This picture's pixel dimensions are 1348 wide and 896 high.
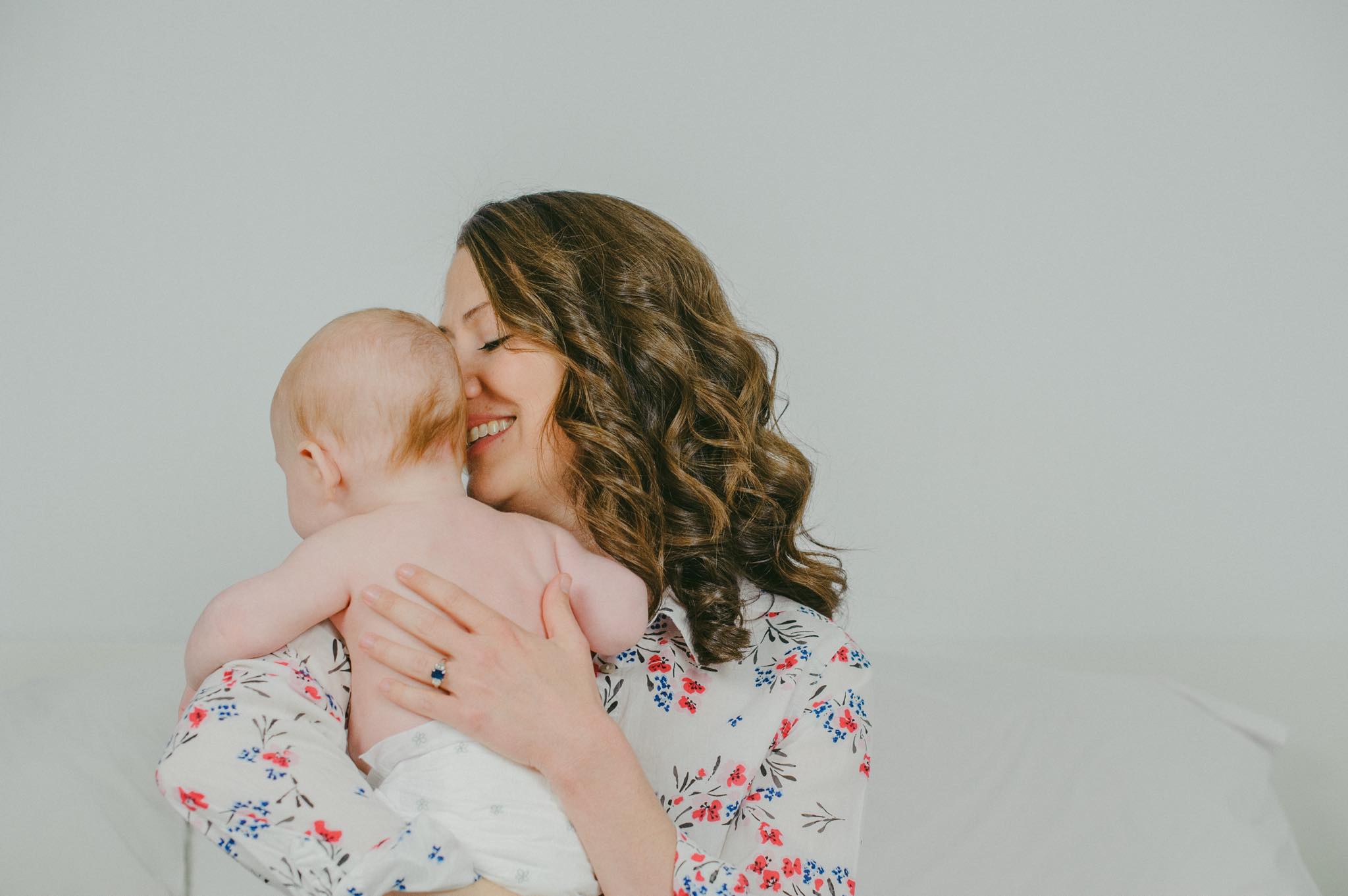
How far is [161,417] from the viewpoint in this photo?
251 cm

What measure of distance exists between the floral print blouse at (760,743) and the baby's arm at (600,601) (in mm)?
139

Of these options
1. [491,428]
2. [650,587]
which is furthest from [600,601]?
[491,428]

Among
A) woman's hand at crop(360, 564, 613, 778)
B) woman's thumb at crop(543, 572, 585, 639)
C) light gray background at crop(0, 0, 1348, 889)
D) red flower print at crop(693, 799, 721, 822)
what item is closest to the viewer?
woman's hand at crop(360, 564, 613, 778)

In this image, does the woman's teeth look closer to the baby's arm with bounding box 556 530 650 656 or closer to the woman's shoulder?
the baby's arm with bounding box 556 530 650 656

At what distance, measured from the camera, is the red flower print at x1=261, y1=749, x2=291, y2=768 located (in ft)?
3.40

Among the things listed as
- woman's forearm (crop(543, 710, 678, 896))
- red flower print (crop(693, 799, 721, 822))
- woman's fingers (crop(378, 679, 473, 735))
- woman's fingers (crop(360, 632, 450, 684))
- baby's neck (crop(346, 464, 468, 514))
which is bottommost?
red flower print (crop(693, 799, 721, 822))

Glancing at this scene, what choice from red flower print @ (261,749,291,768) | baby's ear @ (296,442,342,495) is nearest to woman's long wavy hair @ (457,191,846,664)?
baby's ear @ (296,442,342,495)

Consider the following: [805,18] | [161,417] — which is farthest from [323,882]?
[805,18]

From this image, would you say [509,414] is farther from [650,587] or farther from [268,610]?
[268,610]

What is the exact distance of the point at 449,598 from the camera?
1.17 meters

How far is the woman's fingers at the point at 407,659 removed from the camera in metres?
1.15

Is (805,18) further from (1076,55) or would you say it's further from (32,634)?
(32,634)

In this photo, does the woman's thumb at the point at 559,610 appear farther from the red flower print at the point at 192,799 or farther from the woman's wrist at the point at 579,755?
the red flower print at the point at 192,799

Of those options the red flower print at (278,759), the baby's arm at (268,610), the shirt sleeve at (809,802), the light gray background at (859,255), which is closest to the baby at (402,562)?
the baby's arm at (268,610)
